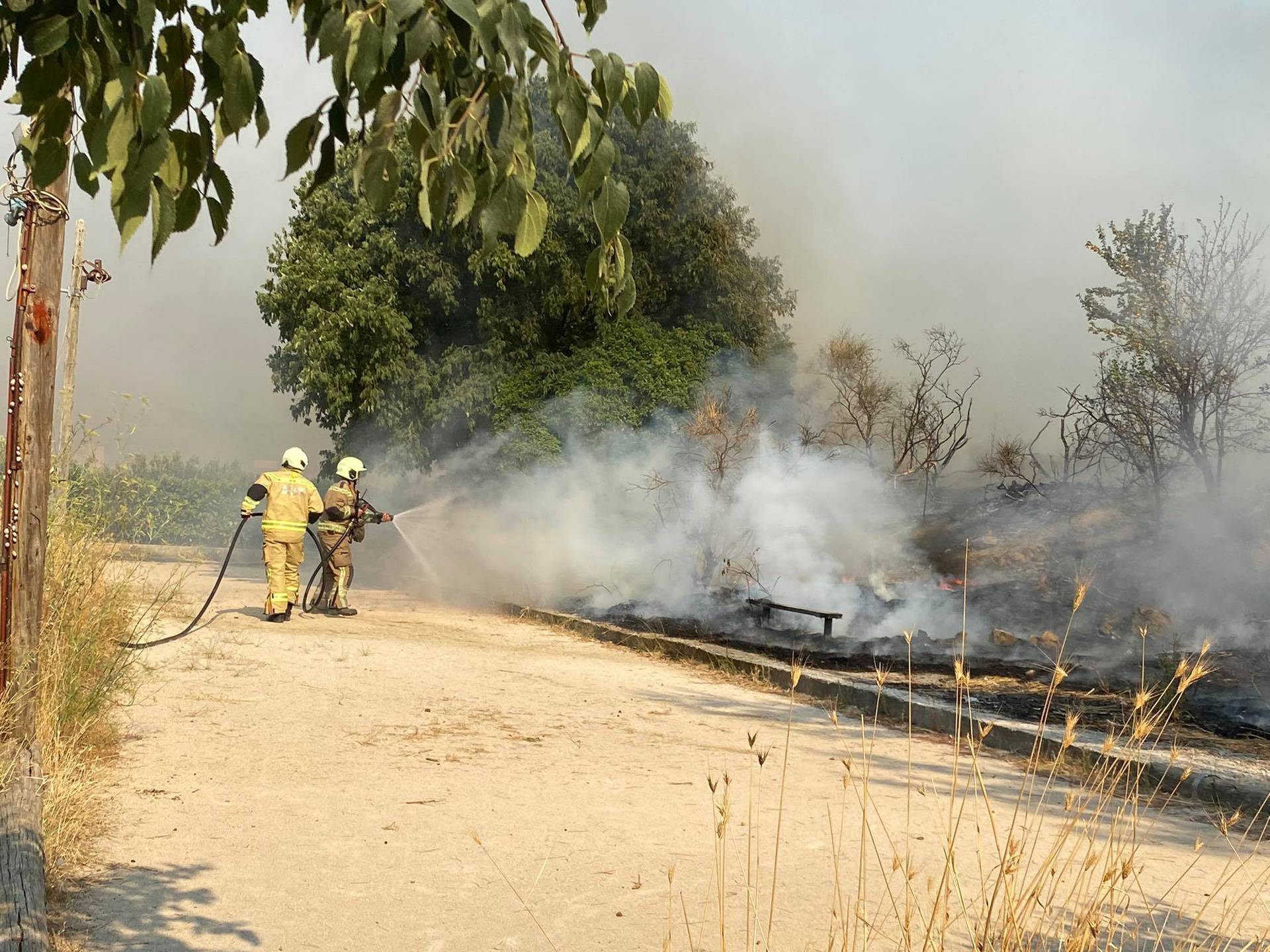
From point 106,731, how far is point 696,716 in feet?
12.9

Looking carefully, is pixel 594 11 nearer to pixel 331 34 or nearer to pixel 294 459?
pixel 331 34

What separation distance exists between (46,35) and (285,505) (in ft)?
37.8

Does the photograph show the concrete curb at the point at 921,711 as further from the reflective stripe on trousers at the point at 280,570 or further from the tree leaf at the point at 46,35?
the reflective stripe on trousers at the point at 280,570

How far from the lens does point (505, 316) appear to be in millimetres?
22969

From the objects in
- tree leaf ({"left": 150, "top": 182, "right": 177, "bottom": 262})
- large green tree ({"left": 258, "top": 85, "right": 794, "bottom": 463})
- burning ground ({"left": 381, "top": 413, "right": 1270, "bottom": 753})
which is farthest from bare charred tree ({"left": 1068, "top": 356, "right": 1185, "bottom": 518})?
tree leaf ({"left": 150, "top": 182, "right": 177, "bottom": 262})

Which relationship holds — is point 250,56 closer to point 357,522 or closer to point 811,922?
point 811,922

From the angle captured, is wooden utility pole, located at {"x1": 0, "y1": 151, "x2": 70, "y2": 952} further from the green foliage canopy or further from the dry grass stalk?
the green foliage canopy

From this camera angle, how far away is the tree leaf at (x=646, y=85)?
182cm

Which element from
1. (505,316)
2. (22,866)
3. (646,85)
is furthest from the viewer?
(505,316)

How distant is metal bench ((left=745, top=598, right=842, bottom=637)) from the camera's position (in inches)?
476

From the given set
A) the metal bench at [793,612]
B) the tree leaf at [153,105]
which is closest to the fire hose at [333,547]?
→ the metal bench at [793,612]

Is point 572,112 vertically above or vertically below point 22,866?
above

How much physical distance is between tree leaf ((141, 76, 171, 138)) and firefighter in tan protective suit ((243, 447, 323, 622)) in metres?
11.3

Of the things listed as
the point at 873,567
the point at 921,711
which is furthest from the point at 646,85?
the point at 873,567
